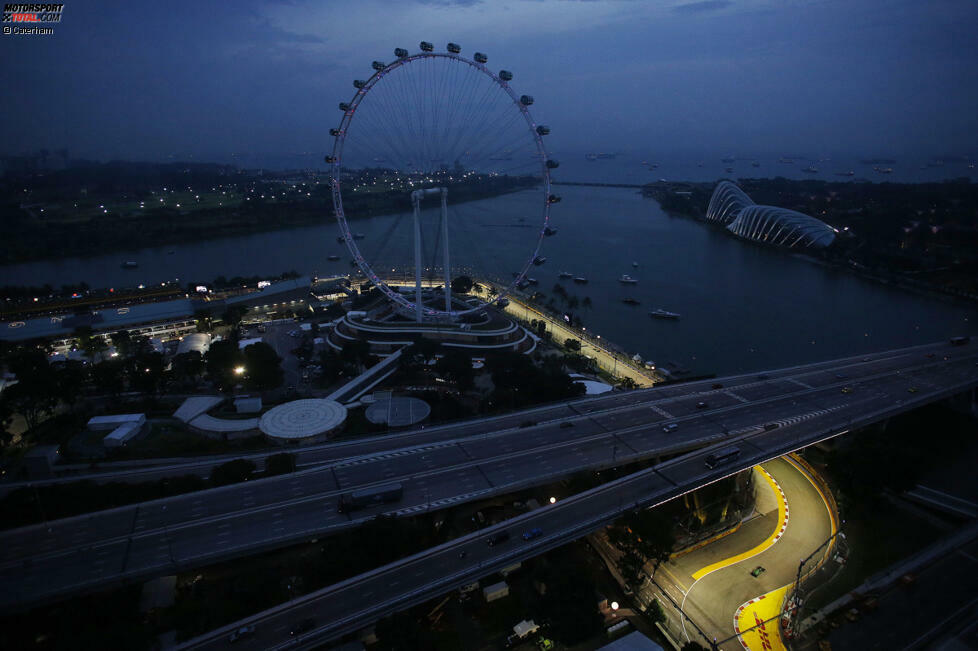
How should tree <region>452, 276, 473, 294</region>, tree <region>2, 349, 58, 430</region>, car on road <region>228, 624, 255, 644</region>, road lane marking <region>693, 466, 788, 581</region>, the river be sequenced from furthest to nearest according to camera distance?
1. tree <region>452, 276, 473, 294</region>
2. the river
3. tree <region>2, 349, 58, 430</region>
4. road lane marking <region>693, 466, 788, 581</region>
5. car on road <region>228, 624, 255, 644</region>

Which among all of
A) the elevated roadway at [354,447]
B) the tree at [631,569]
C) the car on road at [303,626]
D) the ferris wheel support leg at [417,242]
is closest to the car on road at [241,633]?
the car on road at [303,626]

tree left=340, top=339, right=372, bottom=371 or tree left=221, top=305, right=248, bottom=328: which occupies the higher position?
tree left=221, top=305, right=248, bottom=328

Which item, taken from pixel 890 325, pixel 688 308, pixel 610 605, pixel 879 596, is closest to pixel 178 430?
pixel 610 605

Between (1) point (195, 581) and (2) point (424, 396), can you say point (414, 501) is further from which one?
(2) point (424, 396)

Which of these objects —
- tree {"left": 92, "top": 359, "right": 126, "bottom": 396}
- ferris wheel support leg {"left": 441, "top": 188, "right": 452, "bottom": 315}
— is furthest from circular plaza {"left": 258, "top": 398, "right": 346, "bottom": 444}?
ferris wheel support leg {"left": 441, "top": 188, "right": 452, "bottom": 315}

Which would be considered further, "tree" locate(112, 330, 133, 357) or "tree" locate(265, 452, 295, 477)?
"tree" locate(112, 330, 133, 357)

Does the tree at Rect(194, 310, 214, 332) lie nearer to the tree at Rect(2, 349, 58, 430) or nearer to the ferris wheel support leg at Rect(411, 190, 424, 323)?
the tree at Rect(2, 349, 58, 430)

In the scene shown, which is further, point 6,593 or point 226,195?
point 226,195
